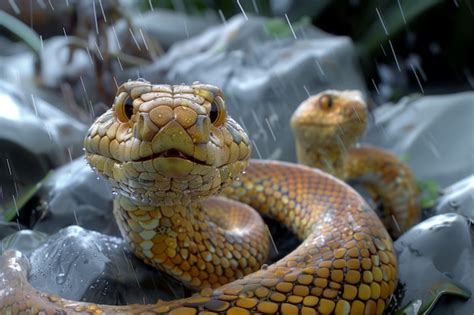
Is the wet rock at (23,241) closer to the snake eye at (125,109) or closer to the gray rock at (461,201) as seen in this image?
the snake eye at (125,109)

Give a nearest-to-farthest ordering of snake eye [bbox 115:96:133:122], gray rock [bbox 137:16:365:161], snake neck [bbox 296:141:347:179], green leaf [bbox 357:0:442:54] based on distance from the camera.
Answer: snake eye [bbox 115:96:133:122] < snake neck [bbox 296:141:347:179] < gray rock [bbox 137:16:365:161] < green leaf [bbox 357:0:442:54]

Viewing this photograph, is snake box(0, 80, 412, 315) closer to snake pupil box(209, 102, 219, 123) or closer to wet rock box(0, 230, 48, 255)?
snake pupil box(209, 102, 219, 123)

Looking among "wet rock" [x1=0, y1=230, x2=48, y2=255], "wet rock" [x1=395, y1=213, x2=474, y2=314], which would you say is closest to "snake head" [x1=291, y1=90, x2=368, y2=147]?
"wet rock" [x1=395, y1=213, x2=474, y2=314]

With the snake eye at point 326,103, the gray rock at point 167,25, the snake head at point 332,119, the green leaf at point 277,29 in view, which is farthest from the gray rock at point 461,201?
the gray rock at point 167,25

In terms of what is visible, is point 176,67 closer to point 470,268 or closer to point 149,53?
point 149,53

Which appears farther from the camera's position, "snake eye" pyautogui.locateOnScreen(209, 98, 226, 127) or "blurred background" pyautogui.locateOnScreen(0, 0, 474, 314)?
"blurred background" pyautogui.locateOnScreen(0, 0, 474, 314)

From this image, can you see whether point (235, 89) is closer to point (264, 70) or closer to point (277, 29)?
point (264, 70)
